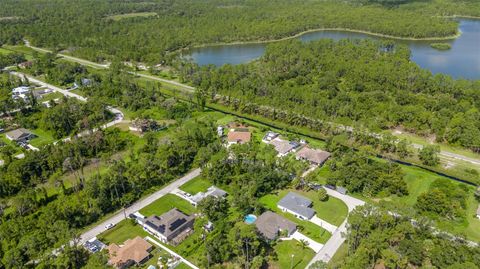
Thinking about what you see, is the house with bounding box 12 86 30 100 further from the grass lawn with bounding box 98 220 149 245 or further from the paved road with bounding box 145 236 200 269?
the paved road with bounding box 145 236 200 269

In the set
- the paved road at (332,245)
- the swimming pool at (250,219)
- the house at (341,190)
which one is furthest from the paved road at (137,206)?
the paved road at (332,245)

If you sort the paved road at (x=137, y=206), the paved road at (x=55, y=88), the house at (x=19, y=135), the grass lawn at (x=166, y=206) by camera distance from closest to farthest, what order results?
the paved road at (x=137, y=206), the grass lawn at (x=166, y=206), the house at (x=19, y=135), the paved road at (x=55, y=88)

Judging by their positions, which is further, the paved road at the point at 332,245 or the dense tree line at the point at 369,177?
the dense tree line at the point at 369,177

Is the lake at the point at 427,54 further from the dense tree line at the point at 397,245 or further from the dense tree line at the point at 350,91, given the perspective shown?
the dense tree line at the point at 397,245

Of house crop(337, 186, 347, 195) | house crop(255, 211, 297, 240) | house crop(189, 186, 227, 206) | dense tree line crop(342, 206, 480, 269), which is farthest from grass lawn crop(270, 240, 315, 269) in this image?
house crop(337, 186, 347, 195)

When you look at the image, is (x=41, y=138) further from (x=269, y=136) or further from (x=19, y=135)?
(x=269, y=136)

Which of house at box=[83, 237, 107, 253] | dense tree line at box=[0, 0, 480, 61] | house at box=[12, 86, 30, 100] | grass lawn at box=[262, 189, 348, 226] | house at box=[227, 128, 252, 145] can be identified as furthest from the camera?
dense tree line at box=[0, 0, 480, 61]
